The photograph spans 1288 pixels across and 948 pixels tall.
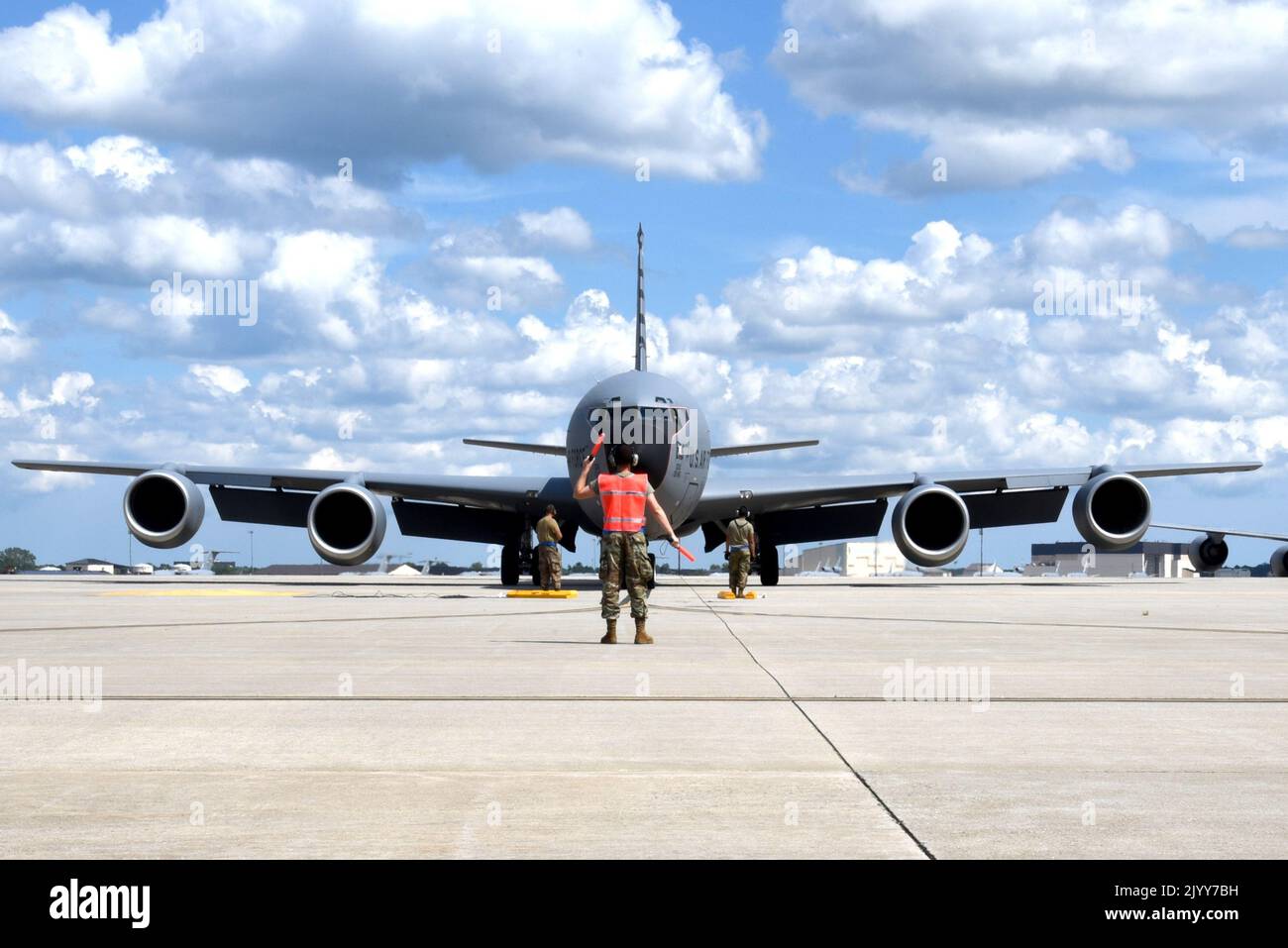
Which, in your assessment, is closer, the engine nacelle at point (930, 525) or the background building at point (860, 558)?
the engine nacelle at point (930, 525)

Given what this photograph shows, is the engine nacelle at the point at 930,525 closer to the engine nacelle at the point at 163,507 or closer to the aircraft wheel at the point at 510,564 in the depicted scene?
the aircraft wheel at the point at 510,564

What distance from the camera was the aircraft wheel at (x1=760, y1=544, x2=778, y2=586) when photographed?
108 feet

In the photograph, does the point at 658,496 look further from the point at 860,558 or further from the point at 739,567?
the point at 860,558

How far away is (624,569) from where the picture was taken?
14031 mm

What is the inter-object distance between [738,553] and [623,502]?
11.1 meters

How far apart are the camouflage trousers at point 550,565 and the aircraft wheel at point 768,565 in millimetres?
8415

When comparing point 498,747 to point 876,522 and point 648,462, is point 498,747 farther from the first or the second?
point 876,522

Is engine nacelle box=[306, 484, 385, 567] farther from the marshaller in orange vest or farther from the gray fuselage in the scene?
the marshaller in orange vest

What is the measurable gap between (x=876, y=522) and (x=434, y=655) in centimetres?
2338

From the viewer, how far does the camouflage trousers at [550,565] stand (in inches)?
994

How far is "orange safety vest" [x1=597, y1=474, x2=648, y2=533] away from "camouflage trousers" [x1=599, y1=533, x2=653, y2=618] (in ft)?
0.31

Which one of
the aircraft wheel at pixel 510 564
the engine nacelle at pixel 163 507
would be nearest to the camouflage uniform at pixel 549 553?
the aircraft wheel at pixel 510 564

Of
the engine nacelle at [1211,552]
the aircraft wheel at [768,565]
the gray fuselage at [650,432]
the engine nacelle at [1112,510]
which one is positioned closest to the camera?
the gray fuselage at [650,432]

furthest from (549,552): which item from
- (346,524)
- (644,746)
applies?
(644,746)
